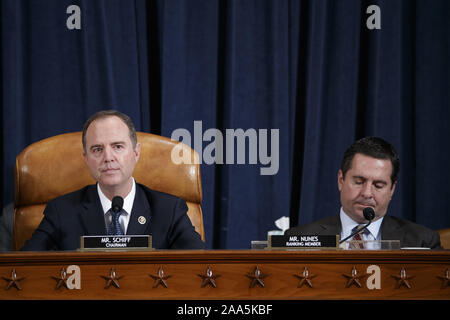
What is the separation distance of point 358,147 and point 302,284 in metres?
1.03

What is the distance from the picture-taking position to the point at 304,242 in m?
1.53

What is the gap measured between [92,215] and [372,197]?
1063 mm

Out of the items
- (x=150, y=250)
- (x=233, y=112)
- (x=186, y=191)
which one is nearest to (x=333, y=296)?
(x=150, y=250)

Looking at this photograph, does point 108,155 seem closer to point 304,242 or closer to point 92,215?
point 92,215

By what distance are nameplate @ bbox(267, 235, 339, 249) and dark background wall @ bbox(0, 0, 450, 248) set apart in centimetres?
151

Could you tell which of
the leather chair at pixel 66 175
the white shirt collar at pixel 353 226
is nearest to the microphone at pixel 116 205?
the leather chair at pixel 66 175

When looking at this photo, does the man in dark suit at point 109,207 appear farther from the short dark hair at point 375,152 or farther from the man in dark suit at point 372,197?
the short dark hair at point 375,152

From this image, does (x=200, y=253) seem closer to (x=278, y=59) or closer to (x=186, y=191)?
(x=186, y=191)

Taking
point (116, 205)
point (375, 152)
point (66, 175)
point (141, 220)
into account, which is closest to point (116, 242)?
point (116, 205)

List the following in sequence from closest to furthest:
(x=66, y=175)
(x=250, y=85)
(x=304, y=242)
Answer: (x=304, y=242)
(x=66, y=175)
(x=250, y=85)

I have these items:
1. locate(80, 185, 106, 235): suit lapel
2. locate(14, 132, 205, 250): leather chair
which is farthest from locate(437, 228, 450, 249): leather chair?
locate(80, 185, 106, 235): suit lapel

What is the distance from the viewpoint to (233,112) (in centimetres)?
308

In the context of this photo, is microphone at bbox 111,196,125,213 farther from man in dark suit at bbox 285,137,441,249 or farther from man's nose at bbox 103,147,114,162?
man in dark suit at bbox 285,137,441,249

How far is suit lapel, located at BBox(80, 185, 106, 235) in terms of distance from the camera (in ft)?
7.11
